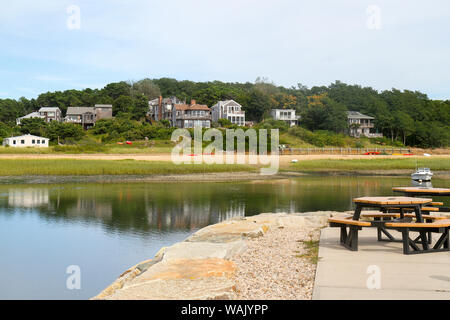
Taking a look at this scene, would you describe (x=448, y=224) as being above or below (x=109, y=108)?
below

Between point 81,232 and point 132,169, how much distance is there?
24417 mm

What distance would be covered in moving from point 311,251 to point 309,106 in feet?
287

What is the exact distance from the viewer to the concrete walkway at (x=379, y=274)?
6.62m

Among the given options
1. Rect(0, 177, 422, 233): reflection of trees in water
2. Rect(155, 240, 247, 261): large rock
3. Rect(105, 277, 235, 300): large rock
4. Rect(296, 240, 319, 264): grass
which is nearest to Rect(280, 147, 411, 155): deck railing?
Rect(0, 177, 422, 233): reflection of trees in water

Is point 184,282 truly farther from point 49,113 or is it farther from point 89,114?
point 49,113

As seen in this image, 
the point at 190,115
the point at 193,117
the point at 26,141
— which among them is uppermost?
the point at 190,115

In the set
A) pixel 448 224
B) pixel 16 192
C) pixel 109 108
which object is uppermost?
pixel 109 108

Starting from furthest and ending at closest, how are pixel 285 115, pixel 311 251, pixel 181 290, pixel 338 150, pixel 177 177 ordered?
pixel 285 115, pixel 338 150, pixel 177 177, pixel 311 251, pixel 181 290

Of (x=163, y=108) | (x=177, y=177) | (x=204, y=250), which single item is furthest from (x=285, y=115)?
(x=204, y=250)

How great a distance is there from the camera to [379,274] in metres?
7.68

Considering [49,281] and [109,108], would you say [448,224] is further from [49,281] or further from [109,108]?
[109,108]

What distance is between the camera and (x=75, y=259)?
12.9m

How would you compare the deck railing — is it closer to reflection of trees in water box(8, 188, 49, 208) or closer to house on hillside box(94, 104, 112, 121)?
reflection of trees in water box(8, 188, 49, 208)
